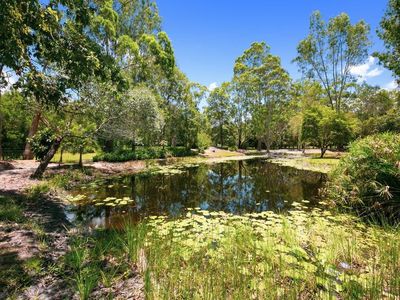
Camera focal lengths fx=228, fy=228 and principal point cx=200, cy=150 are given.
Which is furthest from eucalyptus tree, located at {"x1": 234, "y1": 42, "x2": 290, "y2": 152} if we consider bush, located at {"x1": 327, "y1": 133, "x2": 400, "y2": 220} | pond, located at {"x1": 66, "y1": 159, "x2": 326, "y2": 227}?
bush, located at {"x1": 327, "y1": 133, "x2": 400, "y2": 220}

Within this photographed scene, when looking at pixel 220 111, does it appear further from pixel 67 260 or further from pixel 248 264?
pixel 67 260

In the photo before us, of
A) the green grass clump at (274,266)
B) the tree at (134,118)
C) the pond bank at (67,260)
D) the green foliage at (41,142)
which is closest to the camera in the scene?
the green grass clump at (274,266)

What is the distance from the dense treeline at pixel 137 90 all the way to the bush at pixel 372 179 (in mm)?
7091

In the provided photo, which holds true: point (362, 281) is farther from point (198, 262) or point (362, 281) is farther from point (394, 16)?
point (394, 16)

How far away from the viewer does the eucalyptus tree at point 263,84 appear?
98.5ft

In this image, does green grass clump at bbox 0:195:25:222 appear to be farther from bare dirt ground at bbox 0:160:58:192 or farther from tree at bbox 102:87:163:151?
tree at bbox 102:87:163:151

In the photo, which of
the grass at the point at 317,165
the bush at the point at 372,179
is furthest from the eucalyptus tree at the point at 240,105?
the bush at the point at 372,179

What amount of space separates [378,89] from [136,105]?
4778 cm

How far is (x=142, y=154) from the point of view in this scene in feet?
64.5

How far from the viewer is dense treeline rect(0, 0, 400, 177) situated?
4.98 m

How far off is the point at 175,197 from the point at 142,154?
456 inches

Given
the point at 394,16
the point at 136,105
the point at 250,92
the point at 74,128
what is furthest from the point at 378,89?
the point at 74,128

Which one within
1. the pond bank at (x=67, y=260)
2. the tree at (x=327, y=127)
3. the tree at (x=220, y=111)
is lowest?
the pond bank at (x=67, y=260)

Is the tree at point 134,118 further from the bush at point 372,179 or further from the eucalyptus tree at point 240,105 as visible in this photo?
the eucalyptus tree at point 240,105
